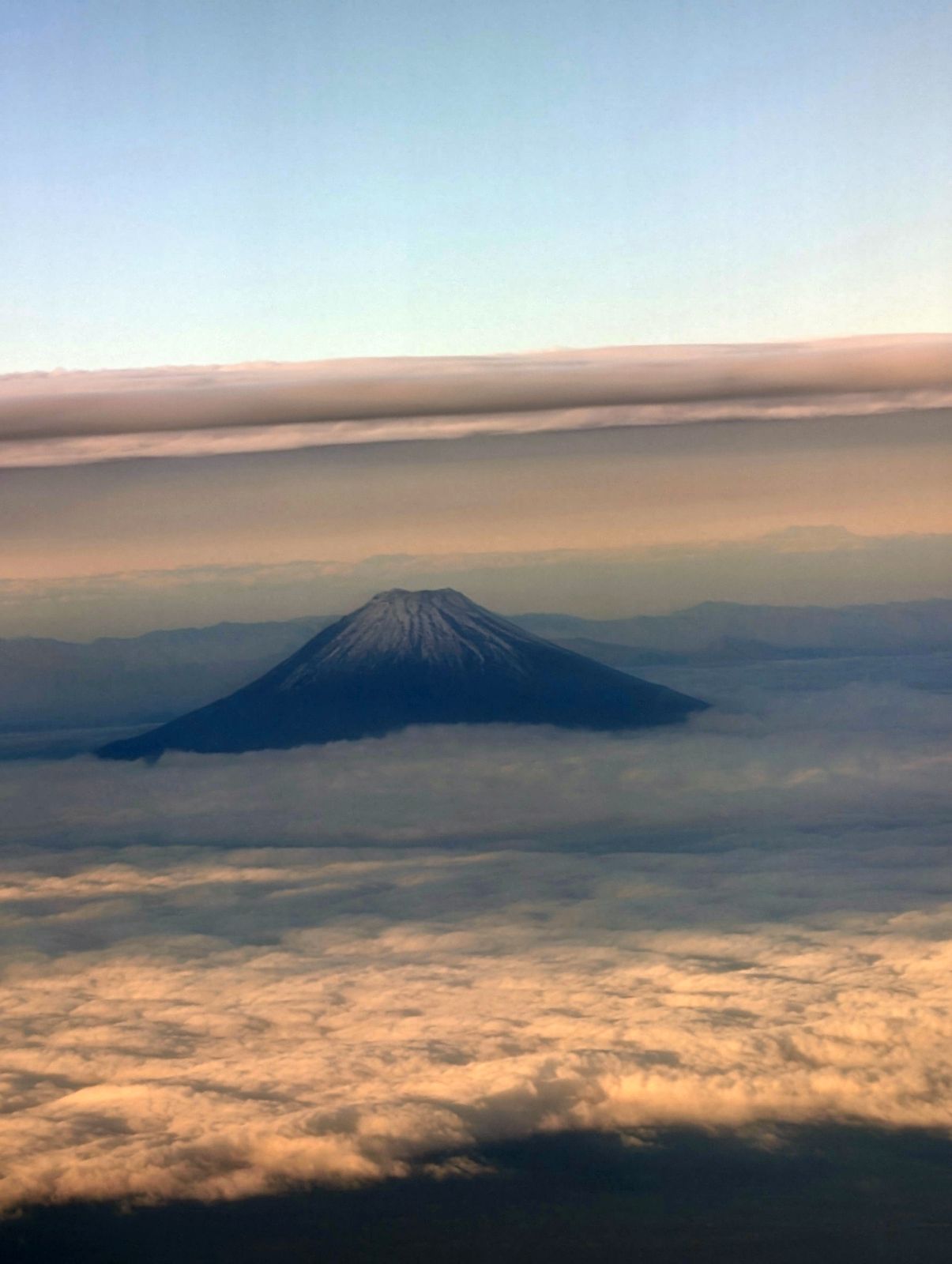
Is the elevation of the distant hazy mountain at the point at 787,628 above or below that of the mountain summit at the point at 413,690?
above

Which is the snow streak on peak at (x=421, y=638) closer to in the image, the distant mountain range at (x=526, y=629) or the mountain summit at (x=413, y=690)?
the mountain summit at (x=413, y=690)

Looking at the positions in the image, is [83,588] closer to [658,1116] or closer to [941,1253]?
[658,1116]

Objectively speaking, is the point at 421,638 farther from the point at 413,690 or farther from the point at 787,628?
the point at 787,628

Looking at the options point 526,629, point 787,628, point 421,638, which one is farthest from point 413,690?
point 787,628

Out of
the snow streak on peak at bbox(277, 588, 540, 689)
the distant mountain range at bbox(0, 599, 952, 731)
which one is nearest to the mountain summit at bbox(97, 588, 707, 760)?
the snow streak on peak at bbox(277, 588, 540, 689)

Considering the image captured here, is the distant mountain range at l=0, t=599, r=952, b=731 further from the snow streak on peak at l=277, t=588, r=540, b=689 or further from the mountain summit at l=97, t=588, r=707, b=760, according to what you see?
the snow streak on peak at l=277, t=588, r=540, b=689

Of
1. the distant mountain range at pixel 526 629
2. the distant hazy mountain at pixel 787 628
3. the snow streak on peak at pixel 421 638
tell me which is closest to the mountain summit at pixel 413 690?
the snow streak on peak at pixel 421 638

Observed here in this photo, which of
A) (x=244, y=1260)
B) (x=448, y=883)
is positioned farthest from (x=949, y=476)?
(x=244, y=1260)
